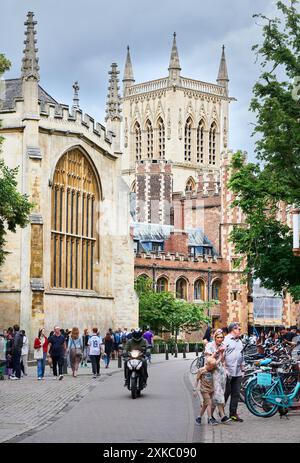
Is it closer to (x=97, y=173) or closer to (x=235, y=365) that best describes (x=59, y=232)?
(x=97, y=173)

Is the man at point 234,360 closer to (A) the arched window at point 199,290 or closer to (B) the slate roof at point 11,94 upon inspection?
(B) the slate roof at point 11,94

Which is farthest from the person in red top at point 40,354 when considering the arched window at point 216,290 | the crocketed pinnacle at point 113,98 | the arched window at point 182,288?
the arched window at point 216,290

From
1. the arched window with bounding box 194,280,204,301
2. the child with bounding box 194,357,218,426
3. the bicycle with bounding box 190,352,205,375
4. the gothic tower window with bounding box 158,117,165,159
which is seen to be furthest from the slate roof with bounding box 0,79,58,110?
the gothic tower window with bounding box 158,117,165,159

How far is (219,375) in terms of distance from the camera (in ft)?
58.6

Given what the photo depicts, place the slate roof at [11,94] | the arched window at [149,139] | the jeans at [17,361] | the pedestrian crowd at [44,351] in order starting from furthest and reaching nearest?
the arched window at [149,139]
the slate roof at [11,94]
the jeans at [17,361]
the pedestrian crowd at [44,351]

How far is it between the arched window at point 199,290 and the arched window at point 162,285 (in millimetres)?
3456

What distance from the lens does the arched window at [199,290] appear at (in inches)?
3078

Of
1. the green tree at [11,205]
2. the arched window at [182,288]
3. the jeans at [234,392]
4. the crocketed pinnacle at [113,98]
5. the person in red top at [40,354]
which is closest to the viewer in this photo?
the jeans at [234,392]

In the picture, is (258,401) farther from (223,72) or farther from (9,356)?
(223,72)

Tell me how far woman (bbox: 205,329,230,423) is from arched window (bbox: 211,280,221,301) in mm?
60192

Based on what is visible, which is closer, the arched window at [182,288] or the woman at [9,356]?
the woman at [9,356]

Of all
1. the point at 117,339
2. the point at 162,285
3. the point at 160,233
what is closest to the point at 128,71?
the point at 160,233
